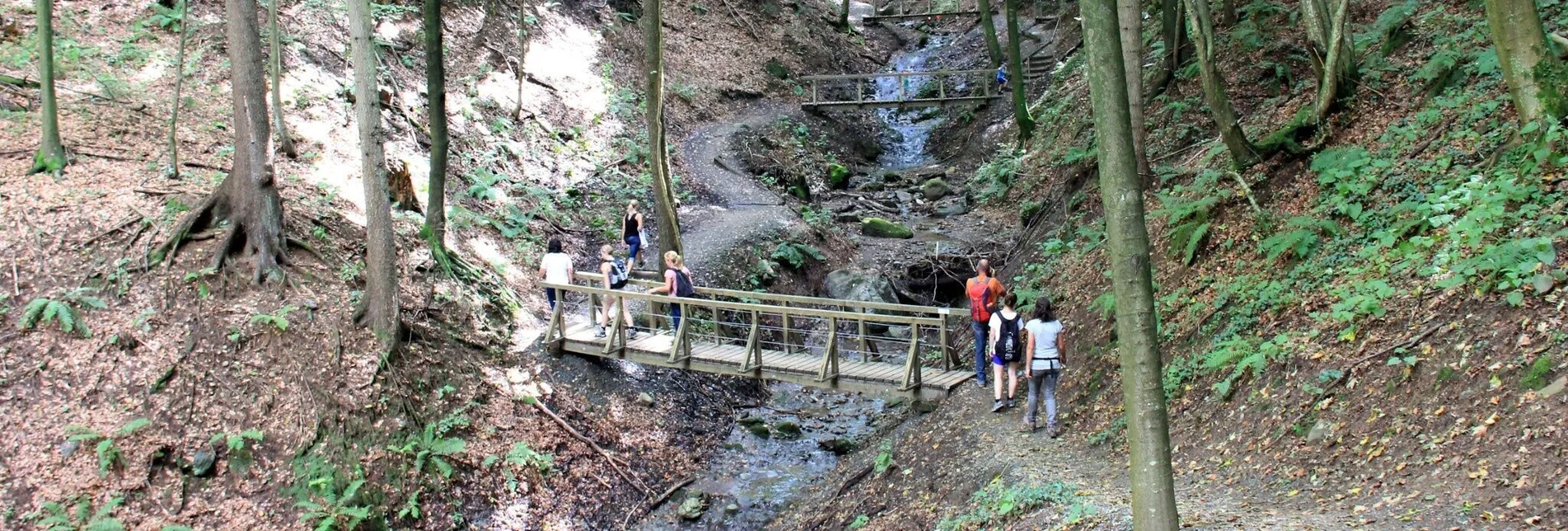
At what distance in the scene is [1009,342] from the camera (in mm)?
10055

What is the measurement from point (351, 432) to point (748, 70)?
20.5 meters

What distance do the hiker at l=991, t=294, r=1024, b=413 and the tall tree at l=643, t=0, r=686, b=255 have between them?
6.60 m

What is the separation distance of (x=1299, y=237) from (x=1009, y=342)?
3.09 meters

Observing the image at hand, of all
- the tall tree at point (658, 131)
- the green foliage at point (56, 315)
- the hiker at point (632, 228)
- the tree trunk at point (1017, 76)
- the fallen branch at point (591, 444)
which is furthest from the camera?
the tree trunk at point (1017, 76)

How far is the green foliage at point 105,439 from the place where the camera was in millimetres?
9508

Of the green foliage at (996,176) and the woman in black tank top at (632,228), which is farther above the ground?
the green foliage at (996,176)

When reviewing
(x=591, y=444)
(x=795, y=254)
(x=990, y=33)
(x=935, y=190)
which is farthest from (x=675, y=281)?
(x=990, y=33)

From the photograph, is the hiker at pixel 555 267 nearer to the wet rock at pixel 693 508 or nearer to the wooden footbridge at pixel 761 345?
the wooden footbridge at pixel 761 345

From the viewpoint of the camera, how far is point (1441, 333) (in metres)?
7.18

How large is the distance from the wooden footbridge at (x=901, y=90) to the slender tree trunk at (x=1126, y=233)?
72.2 ft

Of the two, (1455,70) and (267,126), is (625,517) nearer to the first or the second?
(267,126)

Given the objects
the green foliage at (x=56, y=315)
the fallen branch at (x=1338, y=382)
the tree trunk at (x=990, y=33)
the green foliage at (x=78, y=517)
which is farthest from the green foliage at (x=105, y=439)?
the tree trunk at (x=990, y=33)

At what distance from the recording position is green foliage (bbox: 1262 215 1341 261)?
9352mm

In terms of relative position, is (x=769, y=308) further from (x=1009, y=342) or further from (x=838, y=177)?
(x=838, y=177)
